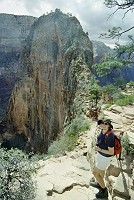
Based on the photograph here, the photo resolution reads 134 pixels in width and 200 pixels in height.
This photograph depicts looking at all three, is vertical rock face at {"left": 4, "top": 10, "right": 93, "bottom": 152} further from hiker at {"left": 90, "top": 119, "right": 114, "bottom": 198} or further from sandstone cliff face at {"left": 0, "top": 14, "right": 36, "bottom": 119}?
sandstone cliff face at {"left": 0, "top": 14, "right": 36, "bottom": 119}

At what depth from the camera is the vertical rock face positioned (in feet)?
93.5

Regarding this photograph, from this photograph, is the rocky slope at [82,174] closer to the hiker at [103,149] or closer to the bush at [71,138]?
the hiker at [103,149]

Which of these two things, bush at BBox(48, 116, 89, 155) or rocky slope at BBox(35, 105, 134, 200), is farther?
bush at BBox(48, 116, 89, 155)

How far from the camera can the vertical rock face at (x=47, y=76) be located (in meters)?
28.5

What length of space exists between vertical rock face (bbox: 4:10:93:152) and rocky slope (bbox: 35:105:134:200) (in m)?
14.3

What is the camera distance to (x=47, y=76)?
34562mm

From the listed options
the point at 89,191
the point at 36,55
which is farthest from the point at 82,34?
the point at 89,191

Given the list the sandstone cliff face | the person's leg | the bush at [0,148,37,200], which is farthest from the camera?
the sandstone cliff face

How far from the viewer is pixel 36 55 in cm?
3788

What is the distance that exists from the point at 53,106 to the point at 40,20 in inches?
541

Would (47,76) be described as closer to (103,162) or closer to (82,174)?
(82,174)

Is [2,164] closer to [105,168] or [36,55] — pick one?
[105,168]

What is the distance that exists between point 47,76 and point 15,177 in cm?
2831

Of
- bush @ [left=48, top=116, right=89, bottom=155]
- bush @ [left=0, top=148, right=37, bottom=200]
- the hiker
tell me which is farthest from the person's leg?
bush @ [left=48, top=116, right=89, bottom=155]
